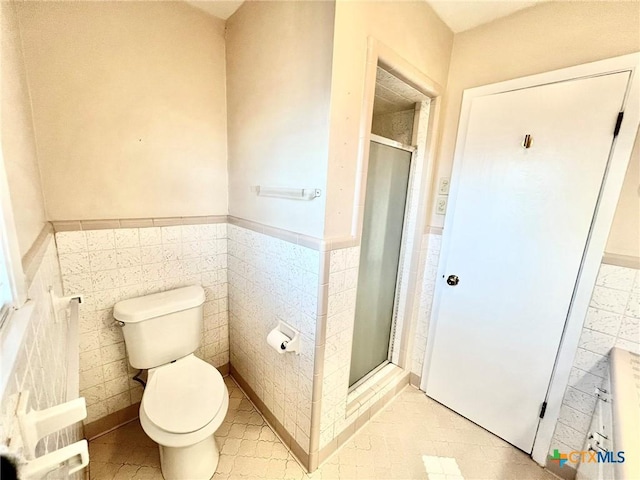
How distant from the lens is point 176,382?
1348 millimetres

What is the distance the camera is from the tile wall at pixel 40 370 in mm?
403

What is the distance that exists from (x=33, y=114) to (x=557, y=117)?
237 centimetres

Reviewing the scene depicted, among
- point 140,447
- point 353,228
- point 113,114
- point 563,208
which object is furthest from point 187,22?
point 140,447

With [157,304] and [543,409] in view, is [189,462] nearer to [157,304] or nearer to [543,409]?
[157,304]

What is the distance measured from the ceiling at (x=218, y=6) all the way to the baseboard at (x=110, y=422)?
7.62 ft

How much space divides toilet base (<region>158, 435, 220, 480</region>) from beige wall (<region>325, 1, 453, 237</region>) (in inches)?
47.6

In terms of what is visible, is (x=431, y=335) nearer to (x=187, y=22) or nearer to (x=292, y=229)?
(x=292, y=229)

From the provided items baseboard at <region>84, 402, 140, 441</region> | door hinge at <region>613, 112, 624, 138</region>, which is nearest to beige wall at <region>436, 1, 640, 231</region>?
door hinge at <region>613, 112, 624, 138</region>

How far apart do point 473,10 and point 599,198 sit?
1110 millimetres

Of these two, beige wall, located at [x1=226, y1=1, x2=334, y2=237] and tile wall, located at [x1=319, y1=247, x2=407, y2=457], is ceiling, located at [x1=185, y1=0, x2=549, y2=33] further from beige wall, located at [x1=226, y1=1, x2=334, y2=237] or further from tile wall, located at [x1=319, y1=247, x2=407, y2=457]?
tile wall, located at [x1=319, y1=247, x2=407, y2=457]

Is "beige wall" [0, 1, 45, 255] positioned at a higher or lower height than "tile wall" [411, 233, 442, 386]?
higher

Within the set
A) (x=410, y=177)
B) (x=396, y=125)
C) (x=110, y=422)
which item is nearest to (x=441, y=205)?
(x=410, y=177)

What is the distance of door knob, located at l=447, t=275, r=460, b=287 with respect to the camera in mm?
1637

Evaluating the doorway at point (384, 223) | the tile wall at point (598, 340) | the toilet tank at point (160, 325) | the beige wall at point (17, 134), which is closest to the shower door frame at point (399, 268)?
the doorway at point (384, 223)
